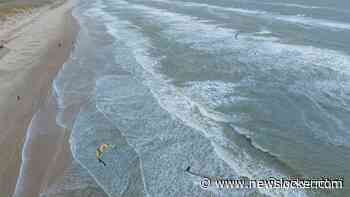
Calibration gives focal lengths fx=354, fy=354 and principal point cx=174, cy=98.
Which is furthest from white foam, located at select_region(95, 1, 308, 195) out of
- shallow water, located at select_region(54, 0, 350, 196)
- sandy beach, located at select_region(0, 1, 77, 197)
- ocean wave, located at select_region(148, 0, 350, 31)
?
ocean wave, located at select_region(148, 0, 350, 31)

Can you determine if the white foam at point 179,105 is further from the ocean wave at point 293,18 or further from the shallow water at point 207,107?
the ocean wave at point 293,18

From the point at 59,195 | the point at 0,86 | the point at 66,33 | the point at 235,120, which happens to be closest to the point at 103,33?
the point at 66,33

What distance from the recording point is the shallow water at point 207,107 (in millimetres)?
13633

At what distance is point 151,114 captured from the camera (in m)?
18.2

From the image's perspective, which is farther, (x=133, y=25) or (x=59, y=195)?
(x=133, y=25)

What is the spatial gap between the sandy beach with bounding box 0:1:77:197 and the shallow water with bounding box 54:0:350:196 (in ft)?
2.86

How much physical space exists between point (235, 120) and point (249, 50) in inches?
558

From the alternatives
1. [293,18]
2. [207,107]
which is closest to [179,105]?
[207,107]

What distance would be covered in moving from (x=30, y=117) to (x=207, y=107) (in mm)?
9178

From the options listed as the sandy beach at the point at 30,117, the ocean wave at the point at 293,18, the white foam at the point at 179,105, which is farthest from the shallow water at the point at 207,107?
the ocean wave at the point at 293,18

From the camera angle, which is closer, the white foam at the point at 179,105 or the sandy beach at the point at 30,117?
the sandy beach at the point at 30,117

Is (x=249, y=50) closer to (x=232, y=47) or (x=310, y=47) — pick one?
(x=232, y=47)

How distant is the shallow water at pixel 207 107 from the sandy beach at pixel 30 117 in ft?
2.86

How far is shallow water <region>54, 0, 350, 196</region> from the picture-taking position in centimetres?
1363
